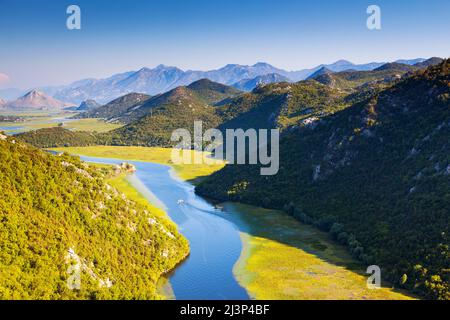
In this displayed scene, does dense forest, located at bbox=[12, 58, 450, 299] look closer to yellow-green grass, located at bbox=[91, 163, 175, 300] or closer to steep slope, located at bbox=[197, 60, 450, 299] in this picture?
steep slope, located at bbox=[197, 60, 450, 299]

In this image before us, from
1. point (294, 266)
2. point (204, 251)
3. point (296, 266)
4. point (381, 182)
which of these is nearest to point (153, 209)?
point (204, 251)

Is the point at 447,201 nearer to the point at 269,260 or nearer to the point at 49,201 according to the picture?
the point at 269,260

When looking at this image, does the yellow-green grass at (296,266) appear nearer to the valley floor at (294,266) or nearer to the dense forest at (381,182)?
the valley floor at (294,266)

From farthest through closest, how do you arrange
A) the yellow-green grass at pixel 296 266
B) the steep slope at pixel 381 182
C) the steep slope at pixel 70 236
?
the steep slope at pixel 381 182 → the yellow-green grass at pixel 296 266 → the steep slope at pixel 70 236

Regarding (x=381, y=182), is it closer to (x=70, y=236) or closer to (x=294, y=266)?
(x=294, y=266)

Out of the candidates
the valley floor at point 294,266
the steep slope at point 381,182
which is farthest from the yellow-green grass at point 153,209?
the steep slope at point 381,182

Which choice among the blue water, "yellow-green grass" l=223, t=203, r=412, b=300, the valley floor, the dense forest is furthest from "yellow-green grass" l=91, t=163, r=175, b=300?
the dense forest
